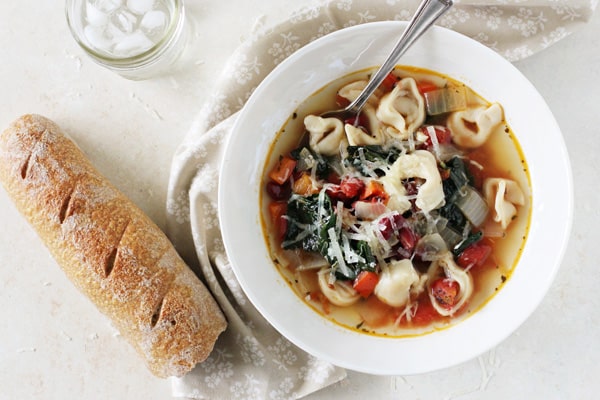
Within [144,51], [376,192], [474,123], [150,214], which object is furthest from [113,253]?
[474,123]

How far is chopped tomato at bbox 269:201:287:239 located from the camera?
328cm

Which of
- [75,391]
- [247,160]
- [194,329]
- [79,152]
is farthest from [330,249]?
[75,391]

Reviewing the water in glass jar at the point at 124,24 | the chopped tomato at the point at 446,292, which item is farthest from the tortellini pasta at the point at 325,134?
the water in glass jar at the point at 124,24

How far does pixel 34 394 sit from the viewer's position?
371 centimetres

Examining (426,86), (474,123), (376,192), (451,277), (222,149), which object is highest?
(222,149)

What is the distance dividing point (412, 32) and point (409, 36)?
0.08ft

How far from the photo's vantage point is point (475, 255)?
3.28 metres

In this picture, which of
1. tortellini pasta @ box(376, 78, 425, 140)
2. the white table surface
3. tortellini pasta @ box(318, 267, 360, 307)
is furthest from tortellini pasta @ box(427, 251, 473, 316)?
tortellini pasta @ box(376, 78, 425, 140)

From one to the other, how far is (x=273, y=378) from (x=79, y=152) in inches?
66.3

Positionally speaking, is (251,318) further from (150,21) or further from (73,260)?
(150,21)

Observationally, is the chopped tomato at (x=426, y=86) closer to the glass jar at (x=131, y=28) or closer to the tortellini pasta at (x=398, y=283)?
the tortellini pasta at (x=398, y=283)

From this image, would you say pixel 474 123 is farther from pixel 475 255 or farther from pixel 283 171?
pixel 283 171

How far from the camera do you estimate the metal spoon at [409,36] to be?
290cm

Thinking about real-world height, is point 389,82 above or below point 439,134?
above
